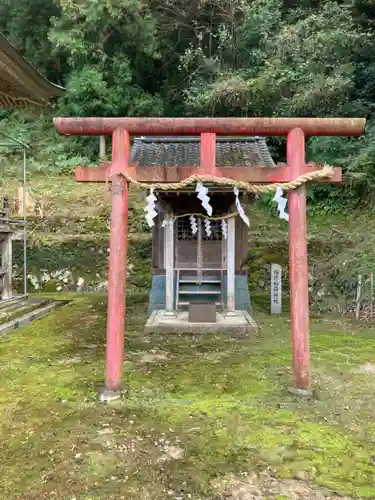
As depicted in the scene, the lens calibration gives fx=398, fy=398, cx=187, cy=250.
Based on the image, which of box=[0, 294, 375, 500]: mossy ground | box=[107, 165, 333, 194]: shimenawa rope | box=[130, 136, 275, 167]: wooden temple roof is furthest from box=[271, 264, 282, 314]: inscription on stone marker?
box=[107, 165, 333, 194]: shimenawa rope

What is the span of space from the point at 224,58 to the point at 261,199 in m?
7.51

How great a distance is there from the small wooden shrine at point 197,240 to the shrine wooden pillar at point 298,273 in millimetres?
4006

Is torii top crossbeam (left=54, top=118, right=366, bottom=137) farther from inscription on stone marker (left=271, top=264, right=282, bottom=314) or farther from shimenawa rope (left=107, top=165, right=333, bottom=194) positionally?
inscription on stone marker (left=271, top=264, right=282, bottom=314)

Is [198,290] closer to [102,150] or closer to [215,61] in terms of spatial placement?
[102,150]

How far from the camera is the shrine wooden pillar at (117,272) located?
4.46 m

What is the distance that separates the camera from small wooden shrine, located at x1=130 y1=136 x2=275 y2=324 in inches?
348

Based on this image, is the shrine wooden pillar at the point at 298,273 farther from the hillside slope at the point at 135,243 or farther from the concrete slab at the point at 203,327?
the hillside slope at the point at 135,243

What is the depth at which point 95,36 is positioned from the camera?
703 inches

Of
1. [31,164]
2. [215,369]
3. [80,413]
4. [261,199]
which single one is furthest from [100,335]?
[31,164]

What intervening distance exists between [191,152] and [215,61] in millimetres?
9974

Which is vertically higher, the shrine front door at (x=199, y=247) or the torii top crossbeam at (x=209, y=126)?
the torii top crossbeam at (x=209, y=126)

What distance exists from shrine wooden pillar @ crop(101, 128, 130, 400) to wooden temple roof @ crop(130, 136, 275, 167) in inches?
143

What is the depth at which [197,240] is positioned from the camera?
9578 mm

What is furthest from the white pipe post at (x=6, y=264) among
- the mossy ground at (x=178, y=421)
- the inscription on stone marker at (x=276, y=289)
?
the inscription on stone marker at (x=276, y=289)
